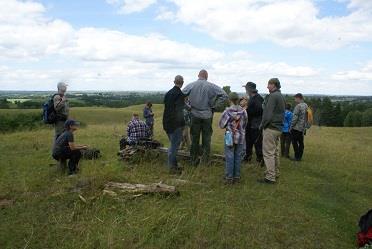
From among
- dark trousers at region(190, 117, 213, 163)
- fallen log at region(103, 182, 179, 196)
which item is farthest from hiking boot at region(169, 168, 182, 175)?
fallen log at region(103, 182, 179, 196)

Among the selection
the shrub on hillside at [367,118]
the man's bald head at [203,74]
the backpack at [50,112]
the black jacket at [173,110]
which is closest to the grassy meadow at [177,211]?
the black jacket at [173,110]

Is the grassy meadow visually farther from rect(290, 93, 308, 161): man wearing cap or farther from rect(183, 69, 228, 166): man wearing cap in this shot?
rect(290, 93, 308, 161): man wearing cap

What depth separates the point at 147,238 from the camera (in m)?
6.09

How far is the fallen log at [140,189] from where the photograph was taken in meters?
7.59

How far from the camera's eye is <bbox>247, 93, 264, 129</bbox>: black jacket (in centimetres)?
1106

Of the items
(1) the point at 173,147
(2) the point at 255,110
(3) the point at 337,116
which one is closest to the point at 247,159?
(2) the point at 255,110

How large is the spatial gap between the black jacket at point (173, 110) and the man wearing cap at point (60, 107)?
2513 millimetres

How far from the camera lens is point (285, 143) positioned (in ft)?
45.8

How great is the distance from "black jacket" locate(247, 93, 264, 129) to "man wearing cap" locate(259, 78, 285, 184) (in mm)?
1612

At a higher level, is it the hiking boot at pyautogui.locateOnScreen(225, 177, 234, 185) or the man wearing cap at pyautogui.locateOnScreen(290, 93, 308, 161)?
the man wearing cap at pyautogui.locateOnScreen(290, 93, 308, 161)

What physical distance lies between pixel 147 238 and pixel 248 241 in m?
1.55

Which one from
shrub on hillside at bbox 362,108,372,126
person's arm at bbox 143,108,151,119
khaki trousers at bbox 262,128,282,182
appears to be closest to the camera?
khaki trousers at bbox 262,128,282,182

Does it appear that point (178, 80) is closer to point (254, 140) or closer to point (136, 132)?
point (136, 132)

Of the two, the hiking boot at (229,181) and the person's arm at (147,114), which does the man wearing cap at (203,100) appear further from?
the person's arm at (147,114)
